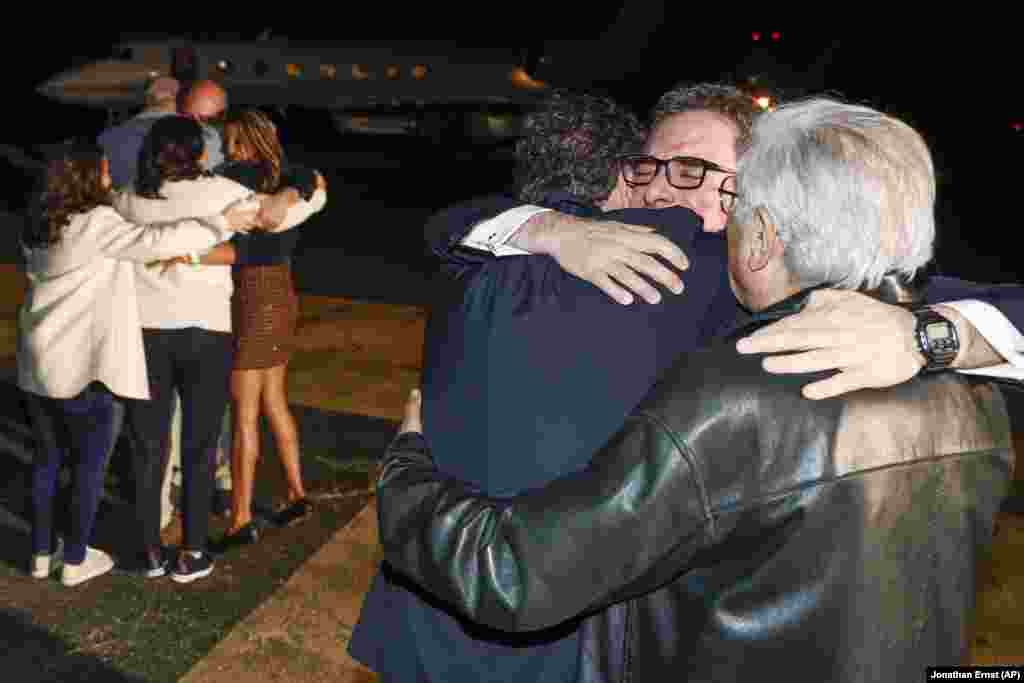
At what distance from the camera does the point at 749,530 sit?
1.42 metres

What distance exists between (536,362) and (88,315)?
10.5ft

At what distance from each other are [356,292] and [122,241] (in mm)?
6540

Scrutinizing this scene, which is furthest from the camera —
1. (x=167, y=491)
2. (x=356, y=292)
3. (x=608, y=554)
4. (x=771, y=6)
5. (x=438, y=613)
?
(x=771, y=6)

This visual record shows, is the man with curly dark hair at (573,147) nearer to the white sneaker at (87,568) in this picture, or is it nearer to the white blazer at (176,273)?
the white blazer at (176,273)

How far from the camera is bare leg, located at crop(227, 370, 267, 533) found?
15.1ft

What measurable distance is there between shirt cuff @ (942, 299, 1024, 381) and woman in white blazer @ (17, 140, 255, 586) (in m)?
3.21

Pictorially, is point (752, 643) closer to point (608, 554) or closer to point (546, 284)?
point (608, 554)

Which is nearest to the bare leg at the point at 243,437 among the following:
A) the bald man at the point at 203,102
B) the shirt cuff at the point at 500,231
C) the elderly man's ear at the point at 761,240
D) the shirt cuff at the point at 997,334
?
the bald man at the point at 203,102

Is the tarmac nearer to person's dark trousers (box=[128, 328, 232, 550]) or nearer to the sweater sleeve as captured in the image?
person's dark trousers (box=[128, 328, 232, 550])

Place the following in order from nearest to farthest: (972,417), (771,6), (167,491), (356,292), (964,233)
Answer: (972,417) < (167,491) < (356,292) < (964,233) < (771,6)

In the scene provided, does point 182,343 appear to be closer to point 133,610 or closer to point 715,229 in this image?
point 133,610

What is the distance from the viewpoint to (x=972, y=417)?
158 centimetres

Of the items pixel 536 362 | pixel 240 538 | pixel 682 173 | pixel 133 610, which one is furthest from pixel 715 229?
pixel 240 538

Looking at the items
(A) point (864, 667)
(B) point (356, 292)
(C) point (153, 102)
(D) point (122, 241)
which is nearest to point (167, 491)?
(D) point (122, 241)
